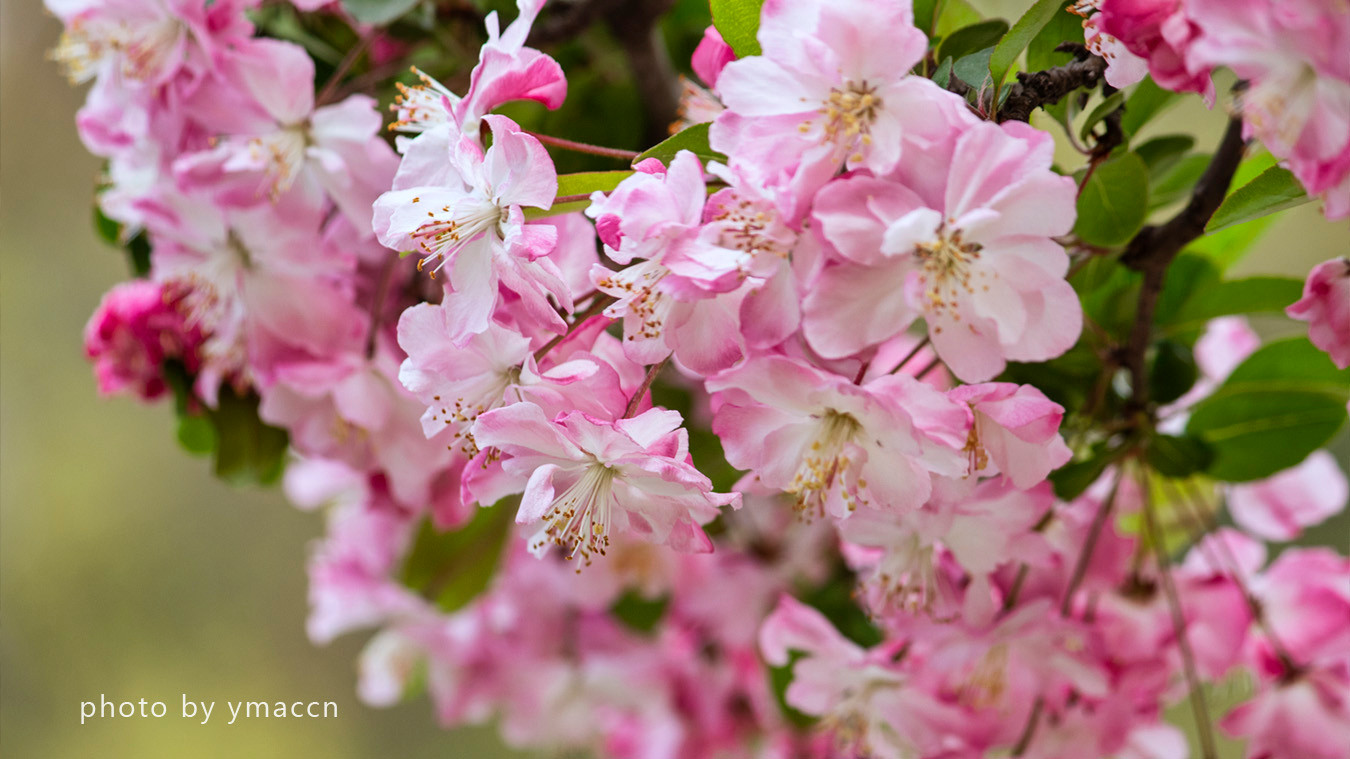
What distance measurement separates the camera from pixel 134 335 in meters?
0.70

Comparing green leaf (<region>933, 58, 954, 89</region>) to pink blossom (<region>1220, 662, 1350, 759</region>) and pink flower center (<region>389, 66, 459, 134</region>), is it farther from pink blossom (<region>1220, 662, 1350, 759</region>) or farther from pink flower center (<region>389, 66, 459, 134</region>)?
pink blossom (<region>1220, 662, 1350, 759</region>)

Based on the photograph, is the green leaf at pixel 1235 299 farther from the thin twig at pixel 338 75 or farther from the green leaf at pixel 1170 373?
the thin twig at pixel 338 75

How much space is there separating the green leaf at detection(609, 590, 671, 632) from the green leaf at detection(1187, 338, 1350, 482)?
1.92 feet

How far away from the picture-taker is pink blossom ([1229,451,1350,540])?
2.65 ft

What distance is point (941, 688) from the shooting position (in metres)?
0.62

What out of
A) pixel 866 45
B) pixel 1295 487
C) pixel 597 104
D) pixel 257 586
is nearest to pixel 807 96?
pixel 866 45

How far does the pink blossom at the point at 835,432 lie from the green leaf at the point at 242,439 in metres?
0.48

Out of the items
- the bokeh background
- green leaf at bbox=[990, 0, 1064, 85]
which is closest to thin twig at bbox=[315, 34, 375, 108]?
green leaf at bbox=[990, 0, 1064, 85]

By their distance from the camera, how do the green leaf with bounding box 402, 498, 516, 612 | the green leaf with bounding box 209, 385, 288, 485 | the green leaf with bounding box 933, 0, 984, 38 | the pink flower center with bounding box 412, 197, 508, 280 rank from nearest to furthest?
1. the pink flower center with bounding box 412, 197, 508, 280
2. the green leaf with bounding box 933, 0, 984, 38
3. the green leaf with bounding box 209, 385, 288, 485
4. the green leaf with bounding box 402, 498, 516, 612

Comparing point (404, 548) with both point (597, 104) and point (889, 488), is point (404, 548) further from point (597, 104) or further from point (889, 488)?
point (889, 488)

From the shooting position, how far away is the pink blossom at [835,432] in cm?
39

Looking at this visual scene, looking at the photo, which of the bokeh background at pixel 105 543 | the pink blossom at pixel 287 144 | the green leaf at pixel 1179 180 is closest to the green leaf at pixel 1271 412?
the green leaf at pixel 1179 180

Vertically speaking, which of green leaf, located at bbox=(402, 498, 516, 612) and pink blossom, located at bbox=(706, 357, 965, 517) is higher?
pink blossom, located at bbox=(706, 357, 965, 517)

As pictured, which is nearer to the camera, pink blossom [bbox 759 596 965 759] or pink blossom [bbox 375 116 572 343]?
pink blossom [bbox 375 116 572 343]
